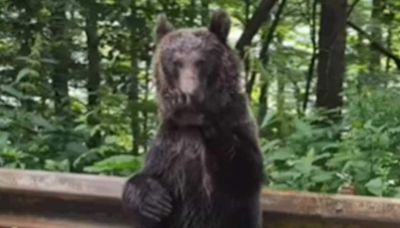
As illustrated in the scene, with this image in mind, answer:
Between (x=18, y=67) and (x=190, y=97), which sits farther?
(x=18, y=67)

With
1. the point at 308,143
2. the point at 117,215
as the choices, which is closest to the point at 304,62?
the point at 308,143

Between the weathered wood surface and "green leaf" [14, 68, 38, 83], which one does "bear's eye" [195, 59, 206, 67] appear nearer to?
the weathered wood surface

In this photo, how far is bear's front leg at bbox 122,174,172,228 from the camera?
3318mm

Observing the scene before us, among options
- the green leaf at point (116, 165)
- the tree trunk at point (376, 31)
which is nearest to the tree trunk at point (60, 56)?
the green leaf at point (116, 165)

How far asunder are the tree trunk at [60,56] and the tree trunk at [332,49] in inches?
91.1

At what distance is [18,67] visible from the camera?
22.6 ft

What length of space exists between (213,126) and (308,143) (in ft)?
6.79

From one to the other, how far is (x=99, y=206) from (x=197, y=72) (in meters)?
1.29

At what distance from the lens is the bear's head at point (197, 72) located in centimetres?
313

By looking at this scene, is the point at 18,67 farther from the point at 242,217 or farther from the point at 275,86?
the point at 242,217

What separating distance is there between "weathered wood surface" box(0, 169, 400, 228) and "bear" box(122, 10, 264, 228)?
59 centimetres

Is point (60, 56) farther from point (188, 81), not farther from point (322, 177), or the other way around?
point (188, 81)

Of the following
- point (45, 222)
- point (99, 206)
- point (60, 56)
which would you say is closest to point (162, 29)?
point (99, 206)

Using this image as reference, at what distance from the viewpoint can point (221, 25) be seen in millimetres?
3244
